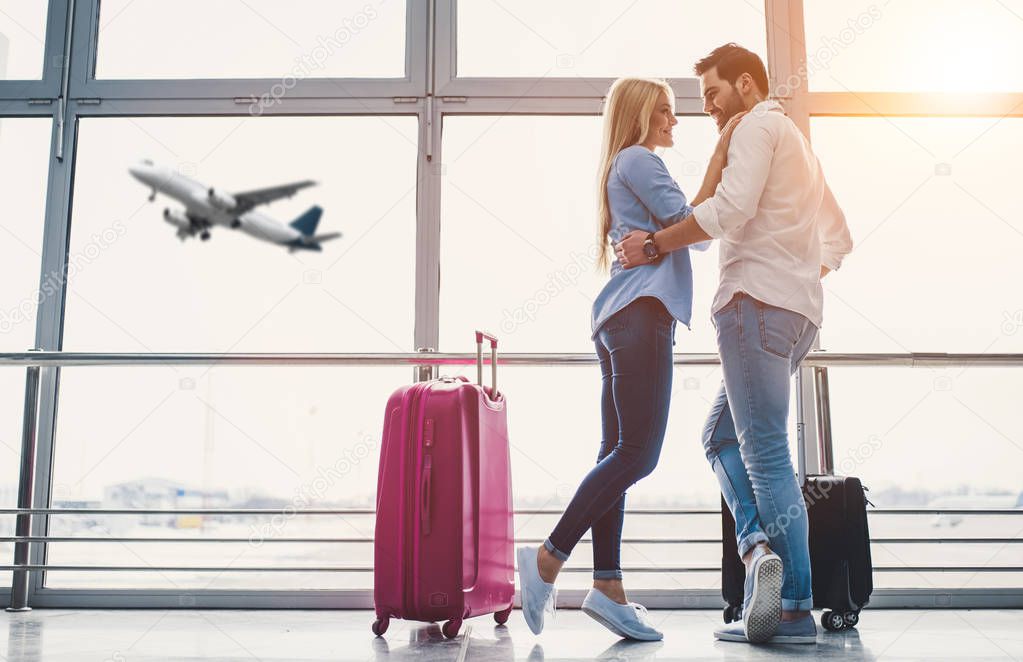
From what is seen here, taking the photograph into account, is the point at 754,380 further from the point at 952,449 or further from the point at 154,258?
the point at 154,258

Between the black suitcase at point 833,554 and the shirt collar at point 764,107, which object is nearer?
the shirt collar at point 764,107

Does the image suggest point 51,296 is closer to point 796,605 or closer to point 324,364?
point 324,364

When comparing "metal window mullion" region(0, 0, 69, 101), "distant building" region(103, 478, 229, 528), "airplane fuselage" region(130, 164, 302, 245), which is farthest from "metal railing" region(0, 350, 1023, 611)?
"metal window mullion" region(0, 0, 69, 101)

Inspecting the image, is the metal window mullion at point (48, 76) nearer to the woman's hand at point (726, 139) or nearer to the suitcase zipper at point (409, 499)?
the suitcase zipper at point (409, 499)

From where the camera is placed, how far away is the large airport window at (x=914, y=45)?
7.83ft

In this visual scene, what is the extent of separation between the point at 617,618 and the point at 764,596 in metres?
0.30

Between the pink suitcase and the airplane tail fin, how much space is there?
0.60m

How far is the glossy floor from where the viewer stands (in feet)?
4.65

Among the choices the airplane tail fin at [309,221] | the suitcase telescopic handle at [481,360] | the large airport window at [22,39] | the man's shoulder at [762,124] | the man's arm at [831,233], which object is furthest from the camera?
the large airport window at [22,39]

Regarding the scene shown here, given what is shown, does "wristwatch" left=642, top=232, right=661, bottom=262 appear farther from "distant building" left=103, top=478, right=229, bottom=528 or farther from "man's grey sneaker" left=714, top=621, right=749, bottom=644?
"distant building" left=103, top=478, right=229, bottom=528

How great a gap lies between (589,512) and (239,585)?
1.06 metres

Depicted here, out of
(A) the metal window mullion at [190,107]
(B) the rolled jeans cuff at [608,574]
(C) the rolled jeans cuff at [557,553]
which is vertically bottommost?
(B) the rolled jeans cuff at [608,574]

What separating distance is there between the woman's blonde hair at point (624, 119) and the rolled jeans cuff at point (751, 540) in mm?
701

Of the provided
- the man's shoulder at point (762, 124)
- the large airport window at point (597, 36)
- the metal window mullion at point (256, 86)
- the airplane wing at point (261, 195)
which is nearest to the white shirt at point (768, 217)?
the man's shoulder at point (762, 124)
